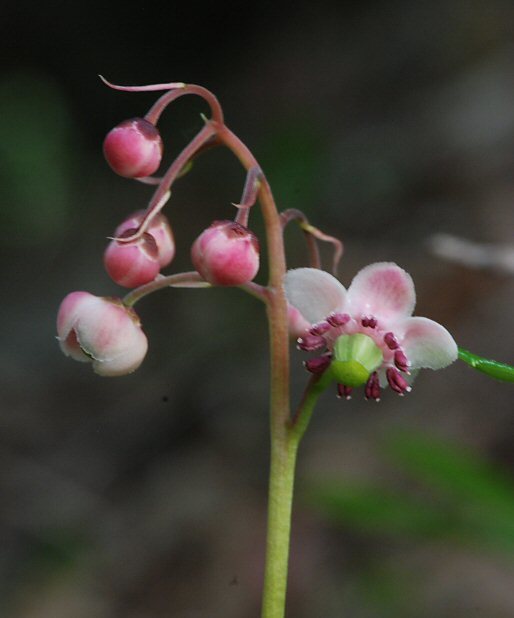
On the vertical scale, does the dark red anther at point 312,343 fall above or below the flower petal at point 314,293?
below

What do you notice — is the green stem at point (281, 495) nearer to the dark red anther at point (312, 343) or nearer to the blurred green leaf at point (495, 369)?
the dark red anther at point (312, 343)

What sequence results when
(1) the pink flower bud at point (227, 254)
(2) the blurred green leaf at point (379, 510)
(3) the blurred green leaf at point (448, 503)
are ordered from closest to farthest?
(1) the pink flower bud at point (227, 254)
(3) the blurred green leaf at point (448, 503)
(2) the blurred green leaf at point (379, 510)

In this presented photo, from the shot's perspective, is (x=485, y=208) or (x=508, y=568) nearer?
(x=508, y=568)

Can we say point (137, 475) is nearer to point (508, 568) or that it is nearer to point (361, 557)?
point (361, 557)

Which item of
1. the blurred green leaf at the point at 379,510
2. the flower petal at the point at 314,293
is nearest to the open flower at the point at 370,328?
the flower petal at the point at 314,293

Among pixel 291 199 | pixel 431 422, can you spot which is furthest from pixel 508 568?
pixel 291 199

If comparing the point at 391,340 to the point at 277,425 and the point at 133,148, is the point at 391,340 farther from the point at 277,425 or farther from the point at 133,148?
the point at 133,148
